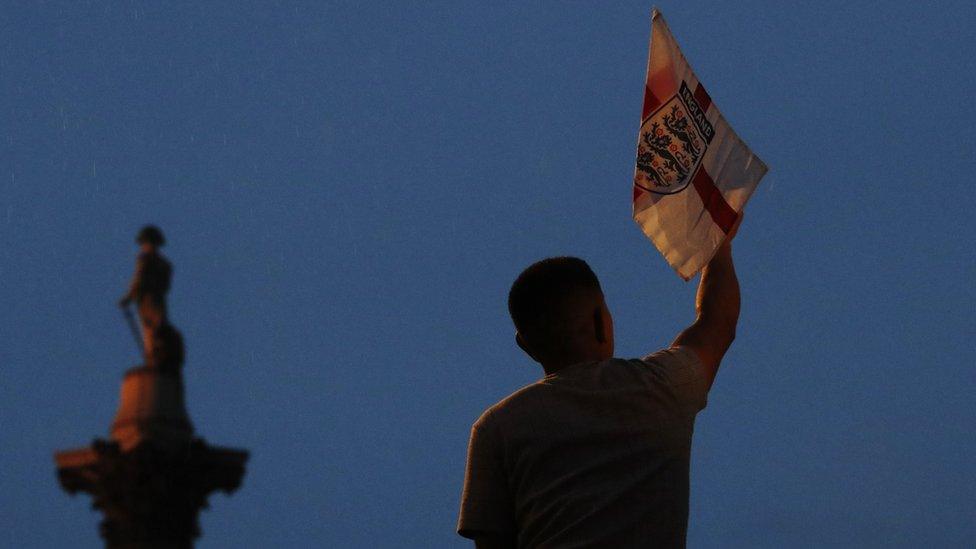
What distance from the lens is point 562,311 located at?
117 inches

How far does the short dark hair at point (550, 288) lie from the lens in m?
2.96

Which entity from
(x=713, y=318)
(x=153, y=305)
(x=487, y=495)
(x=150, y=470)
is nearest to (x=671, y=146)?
(x=713, y=318)

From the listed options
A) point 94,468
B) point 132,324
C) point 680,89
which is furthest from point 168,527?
point 680,89

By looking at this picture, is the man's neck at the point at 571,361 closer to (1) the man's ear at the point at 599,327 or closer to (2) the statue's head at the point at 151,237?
(1) the man's ear at the point at 599,327

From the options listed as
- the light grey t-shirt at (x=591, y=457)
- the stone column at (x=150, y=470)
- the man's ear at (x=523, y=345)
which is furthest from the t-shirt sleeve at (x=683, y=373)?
the stone column at (x=150, y=470)

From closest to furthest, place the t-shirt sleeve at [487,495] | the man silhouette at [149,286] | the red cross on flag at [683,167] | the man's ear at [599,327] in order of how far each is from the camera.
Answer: the t-shirt sleeve at [487,495]
the man's ear at [599,327]
the red cross on flag at [683,167]
the man silhouette at [149,286]

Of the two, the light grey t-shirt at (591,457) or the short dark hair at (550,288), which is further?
the short dark hair at (550,288)

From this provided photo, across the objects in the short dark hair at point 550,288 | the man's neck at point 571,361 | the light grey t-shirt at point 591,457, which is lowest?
the light grey t-shirt at point 591,457

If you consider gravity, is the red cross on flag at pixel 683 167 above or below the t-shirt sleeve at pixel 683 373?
above

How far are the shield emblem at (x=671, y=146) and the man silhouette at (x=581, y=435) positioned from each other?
94 centimetres

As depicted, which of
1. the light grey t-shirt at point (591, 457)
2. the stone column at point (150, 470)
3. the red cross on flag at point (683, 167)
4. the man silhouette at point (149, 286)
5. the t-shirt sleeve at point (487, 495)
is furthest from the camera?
the man silhouette at point (149, 286)

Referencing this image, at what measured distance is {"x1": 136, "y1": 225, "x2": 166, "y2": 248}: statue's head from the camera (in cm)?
1659

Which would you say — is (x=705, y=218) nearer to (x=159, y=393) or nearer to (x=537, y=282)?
(x=537, y=282)

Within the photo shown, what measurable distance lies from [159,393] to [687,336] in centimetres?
1435
